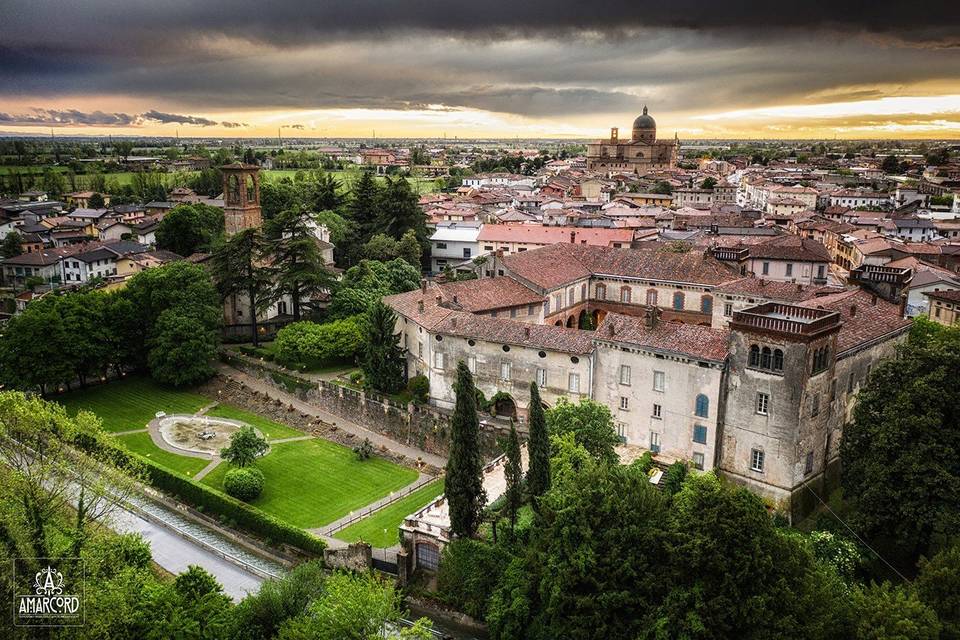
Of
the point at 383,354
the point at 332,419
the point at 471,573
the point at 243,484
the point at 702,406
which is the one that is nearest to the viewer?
the point at 471,573

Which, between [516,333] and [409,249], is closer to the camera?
[516,333]

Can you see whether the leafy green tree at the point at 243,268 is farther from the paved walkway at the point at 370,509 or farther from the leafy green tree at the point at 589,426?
the leafy green tree at the point at 589,426

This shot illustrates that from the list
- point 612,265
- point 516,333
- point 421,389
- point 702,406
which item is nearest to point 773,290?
point 612,265

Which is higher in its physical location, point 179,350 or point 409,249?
point 409,249

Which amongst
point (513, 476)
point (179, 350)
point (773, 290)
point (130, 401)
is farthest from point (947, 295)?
point (130, 401)

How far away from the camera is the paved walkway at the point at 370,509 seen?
4178 cm

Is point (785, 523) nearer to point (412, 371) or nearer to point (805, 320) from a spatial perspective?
point (805, 320)

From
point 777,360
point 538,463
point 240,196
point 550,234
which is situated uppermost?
point 240,196

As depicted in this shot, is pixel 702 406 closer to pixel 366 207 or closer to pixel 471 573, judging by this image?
pixel 471 573

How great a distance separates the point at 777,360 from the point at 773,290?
2007 cm

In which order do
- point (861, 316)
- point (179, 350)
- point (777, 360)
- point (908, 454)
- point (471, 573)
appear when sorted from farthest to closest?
1. point (179, 350)
2. point (861, 316)
3. point (777, 360)
4. point (471, 573)
5. point (908, 454)

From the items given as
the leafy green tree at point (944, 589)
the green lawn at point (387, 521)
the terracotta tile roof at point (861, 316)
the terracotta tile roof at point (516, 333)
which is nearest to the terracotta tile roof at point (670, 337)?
the terracotta tile roof at point (516, 333)

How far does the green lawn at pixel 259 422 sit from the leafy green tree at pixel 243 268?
31.2 ft

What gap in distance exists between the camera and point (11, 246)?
102750 millimetres
